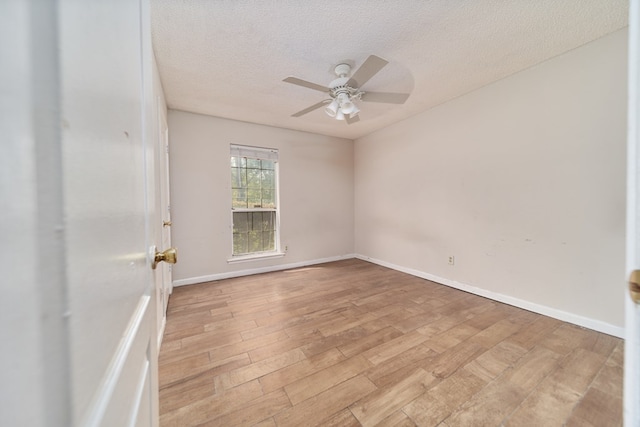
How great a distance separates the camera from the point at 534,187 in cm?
223

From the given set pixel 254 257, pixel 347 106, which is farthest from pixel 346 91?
Answer: pixel 254 257

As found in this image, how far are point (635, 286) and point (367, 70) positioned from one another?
1.84 metres

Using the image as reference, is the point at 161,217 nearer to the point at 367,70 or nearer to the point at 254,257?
the point at 254,257

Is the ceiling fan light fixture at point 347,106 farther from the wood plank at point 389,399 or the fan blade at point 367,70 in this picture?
the wood plank at point 389,399

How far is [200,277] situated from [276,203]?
154cm

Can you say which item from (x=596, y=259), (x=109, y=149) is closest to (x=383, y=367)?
(x=109, y=149)

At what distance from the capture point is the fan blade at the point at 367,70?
5.16ft

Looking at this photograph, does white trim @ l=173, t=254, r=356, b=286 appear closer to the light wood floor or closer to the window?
the window

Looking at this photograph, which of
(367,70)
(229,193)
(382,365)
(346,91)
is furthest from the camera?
(229,193)

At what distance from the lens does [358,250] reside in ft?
14.6

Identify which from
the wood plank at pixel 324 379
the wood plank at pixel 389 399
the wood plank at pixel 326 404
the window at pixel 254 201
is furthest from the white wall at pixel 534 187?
the window at pixel 254 201

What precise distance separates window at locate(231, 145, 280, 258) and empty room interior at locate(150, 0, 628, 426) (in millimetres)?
31

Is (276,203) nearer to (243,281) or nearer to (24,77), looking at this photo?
(243,281)

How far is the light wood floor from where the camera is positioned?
4.01ft
